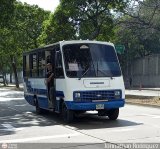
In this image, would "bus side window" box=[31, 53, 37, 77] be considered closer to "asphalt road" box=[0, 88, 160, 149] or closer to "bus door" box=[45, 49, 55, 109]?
"bus door" box=[45, 49, 55, 109]

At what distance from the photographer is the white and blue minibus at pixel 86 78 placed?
1465 centimetres

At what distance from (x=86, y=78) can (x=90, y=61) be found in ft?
2.27

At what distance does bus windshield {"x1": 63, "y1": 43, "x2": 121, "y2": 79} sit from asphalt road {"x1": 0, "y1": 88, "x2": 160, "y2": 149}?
5.69ft

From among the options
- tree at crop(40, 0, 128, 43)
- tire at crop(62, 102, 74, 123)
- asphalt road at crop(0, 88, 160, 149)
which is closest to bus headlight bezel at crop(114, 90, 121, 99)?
asphalt road at crop(0, 88, 160, 149)

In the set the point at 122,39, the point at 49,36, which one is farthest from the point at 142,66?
the point at 49,36

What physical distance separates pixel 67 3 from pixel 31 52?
12.3 meters

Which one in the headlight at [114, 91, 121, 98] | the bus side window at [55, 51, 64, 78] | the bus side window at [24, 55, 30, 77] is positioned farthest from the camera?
the bus side window at [24, 55, 30, 77]

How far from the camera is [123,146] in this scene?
32.9 feet

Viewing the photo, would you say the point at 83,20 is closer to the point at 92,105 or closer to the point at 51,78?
the point at 51,78

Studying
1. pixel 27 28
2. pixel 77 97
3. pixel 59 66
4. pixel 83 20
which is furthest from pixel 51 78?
pixel 27 28

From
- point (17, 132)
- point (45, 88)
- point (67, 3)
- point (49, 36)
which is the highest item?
point (67, 3)

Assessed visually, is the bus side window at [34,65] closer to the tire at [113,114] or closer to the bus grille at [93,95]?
the tire at [113,114]

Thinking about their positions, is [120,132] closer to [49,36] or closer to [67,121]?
[67,121]

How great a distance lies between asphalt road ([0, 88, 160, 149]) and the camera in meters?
10.8
